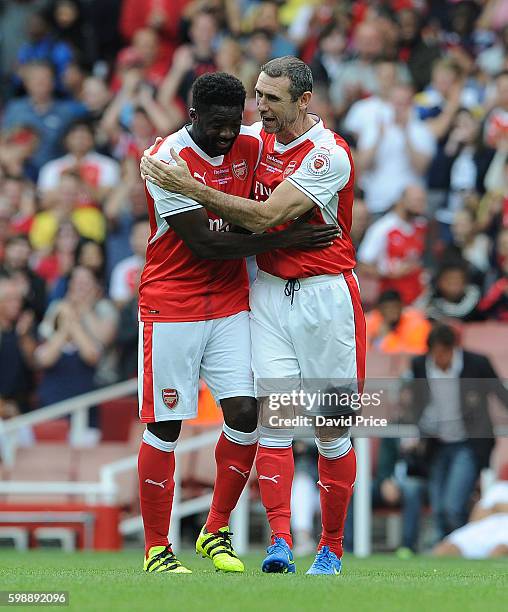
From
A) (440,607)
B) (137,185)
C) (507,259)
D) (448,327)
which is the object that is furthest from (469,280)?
(440,607)

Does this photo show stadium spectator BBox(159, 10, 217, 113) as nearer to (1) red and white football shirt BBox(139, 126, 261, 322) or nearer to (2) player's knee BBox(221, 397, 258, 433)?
(1) red and white football shirt BBox(139, 126, 261, 322)

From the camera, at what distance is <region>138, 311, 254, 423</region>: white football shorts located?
25.6 feet

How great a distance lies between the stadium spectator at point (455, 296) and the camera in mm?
13125

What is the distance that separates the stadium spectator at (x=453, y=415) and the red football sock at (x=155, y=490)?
13.3ft

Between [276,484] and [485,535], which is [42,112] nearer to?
[485,535]

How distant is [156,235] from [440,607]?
2.74m

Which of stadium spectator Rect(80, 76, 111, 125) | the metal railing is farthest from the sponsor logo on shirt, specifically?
stadium spectator Rect(80, 76, 111, 125)

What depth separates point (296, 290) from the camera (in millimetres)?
7789

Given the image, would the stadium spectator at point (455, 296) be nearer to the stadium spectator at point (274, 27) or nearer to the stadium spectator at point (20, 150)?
the stadium spectator at point (274, 27)

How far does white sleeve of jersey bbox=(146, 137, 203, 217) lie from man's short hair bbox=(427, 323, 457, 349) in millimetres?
4469

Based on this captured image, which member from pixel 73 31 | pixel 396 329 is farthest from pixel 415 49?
pixel 396 329

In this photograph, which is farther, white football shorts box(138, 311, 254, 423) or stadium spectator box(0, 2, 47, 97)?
stadium spectator box(0, 2, 47, 97)

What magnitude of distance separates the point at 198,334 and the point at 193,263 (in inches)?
14.6

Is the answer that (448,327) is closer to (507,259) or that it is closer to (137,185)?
(507,259)
